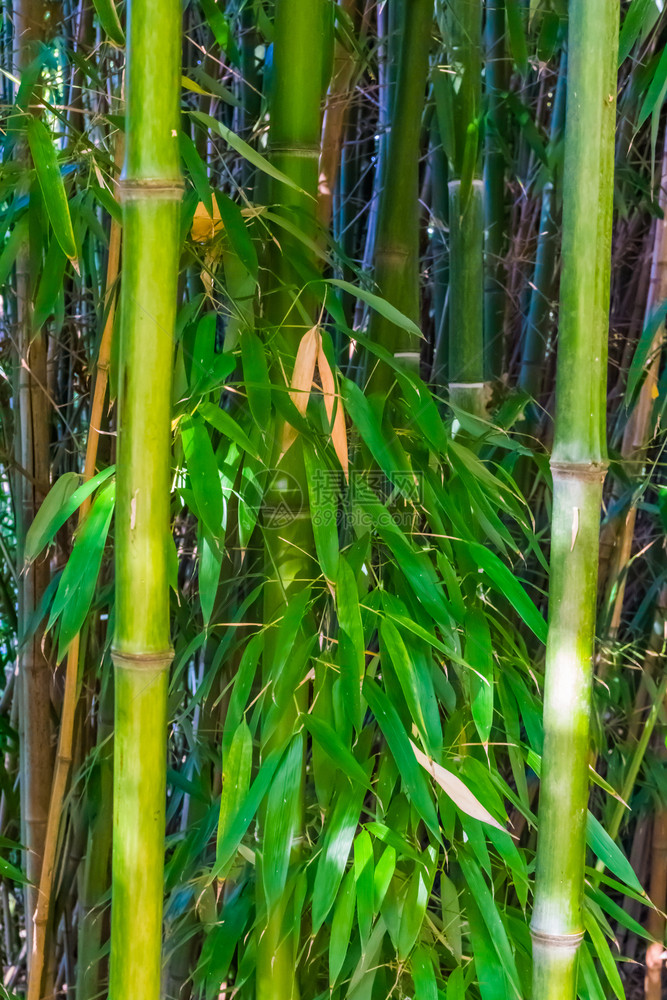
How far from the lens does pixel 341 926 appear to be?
2.14 ft

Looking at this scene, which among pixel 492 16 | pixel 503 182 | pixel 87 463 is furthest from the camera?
pixel 503 182

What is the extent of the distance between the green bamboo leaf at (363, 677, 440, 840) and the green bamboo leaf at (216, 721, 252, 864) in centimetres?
9

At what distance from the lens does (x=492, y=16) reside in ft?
4.01

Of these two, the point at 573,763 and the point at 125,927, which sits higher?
the point at 573,763

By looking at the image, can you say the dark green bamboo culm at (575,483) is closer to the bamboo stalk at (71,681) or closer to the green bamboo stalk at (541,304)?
the bamboo stalk at (71,681)

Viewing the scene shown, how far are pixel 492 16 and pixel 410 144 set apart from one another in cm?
53

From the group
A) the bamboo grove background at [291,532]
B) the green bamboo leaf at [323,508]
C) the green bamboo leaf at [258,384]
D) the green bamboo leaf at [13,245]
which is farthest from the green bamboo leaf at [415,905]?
the green bamboo leaf at [13,245]

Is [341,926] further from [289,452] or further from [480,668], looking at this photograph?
[289,452]

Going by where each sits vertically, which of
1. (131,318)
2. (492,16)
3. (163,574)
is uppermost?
(492,16)

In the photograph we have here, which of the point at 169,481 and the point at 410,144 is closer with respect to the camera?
the point at 169,481

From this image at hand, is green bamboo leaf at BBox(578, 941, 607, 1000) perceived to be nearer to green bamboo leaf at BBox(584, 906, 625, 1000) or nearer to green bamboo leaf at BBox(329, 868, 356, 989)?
green bamboo leaf at BBox(584, 906, 625, 1000)

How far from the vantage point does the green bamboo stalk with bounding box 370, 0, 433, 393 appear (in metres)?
0.82

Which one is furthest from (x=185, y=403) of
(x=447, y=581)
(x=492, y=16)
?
(x=492, y=16)

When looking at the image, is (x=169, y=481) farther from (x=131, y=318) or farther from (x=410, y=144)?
(x=410, y=144)
